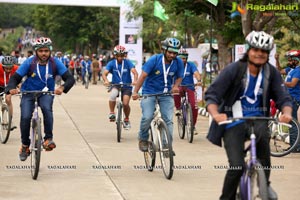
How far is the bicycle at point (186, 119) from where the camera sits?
47.9 feet

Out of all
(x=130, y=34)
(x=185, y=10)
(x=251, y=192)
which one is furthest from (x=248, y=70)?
(x=130, y=34)

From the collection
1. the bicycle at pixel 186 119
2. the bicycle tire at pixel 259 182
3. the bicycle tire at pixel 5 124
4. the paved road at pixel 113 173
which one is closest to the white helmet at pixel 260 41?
the bicycle tire at pixel 259 182

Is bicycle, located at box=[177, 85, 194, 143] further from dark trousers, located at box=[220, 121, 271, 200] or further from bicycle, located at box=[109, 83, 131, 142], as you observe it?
dark trousers, located at box=[220, 121, 271, 200]

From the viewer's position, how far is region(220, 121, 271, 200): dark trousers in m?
6.77

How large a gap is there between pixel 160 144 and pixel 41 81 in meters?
1.83

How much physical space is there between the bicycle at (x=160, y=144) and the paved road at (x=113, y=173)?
15 cm

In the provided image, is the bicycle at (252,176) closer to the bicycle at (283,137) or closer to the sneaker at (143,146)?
the sneaker at (143,146)

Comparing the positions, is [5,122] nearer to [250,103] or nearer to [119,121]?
[119,121]

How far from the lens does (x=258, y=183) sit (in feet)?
21.3

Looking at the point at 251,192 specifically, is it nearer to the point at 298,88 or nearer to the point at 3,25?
the point at 298,88

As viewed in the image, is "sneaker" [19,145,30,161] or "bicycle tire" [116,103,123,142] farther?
"bicycle tire" [116,103,123,142]

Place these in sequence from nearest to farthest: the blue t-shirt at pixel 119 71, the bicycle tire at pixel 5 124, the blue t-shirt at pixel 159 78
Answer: the blue t-shirt at pixel 159 78, the bicycle tire at pixel 5 124, the blue t-shirt at pixel 119 71

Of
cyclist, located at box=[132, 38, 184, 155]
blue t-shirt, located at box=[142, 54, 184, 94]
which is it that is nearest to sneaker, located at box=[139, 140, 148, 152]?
cyclist, located at box=[132, 38, 184, 155]

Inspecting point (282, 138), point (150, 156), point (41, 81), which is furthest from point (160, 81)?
point (282, 138)
